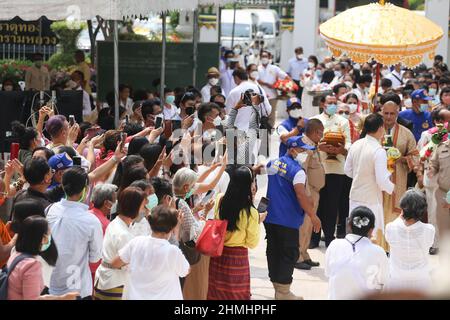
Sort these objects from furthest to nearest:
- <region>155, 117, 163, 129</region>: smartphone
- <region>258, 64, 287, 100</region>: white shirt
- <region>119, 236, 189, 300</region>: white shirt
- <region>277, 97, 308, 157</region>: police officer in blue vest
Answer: <region>258, 64, 287, 100</region>: white shirt, <region>155, 117, 163, 129</region>: smartphone, <region>277, 97, 308, 157</region>: police officer in blue vest, <region>119, 236, 189, 300</region>: white shirt

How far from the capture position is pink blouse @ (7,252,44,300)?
554cm

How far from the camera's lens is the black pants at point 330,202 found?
1113 cm

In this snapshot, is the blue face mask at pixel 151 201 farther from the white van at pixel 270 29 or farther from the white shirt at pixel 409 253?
the white van at pixel 270 29

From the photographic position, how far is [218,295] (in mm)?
7668

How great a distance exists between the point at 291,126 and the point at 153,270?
5129mm

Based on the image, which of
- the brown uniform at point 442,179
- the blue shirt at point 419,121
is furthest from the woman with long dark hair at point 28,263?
the blue shirt at point 419,121

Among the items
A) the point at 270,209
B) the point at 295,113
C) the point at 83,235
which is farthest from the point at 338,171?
the point at 83,235

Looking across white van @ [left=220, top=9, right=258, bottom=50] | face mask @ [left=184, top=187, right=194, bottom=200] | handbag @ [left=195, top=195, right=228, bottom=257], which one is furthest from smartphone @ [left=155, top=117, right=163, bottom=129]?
white van @ [left=220, top=9, right=258, bottom=50]

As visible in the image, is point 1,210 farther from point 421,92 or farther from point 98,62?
point 98,62

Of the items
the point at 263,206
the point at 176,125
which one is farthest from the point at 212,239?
the point at 176,125

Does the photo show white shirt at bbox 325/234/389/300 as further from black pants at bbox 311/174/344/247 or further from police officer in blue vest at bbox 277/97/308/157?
black pants at bbox 311/174/344/247

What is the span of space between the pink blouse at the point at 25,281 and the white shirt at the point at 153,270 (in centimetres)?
72

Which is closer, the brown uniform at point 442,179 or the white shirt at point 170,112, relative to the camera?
the brown uniform at point 442,179

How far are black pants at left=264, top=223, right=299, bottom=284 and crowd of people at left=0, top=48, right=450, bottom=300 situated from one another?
0.01m
